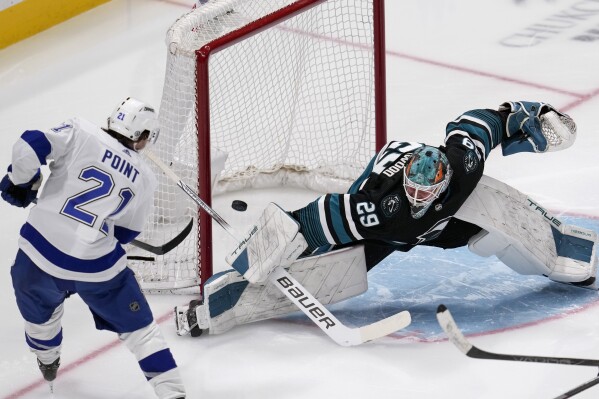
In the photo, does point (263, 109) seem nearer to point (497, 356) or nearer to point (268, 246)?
point (268, 246)

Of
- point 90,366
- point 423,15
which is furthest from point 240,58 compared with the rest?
point 423,15

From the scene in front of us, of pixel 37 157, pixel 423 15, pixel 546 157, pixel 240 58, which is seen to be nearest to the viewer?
pixel 37 157

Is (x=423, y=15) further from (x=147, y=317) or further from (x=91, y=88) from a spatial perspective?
(x=147, y=317)

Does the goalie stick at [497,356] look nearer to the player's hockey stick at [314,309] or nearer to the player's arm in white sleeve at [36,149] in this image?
the player's hockey stick at [314,309]

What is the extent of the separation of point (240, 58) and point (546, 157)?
120 centimetres

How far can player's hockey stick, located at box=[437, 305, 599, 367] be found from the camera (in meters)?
3.35

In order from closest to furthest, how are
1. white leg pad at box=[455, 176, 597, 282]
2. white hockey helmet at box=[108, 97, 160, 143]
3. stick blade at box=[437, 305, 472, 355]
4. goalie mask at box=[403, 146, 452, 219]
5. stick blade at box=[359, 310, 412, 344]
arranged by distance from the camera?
stick blade at box=[437, 305, 472, 355] → white hockey helmet at box=[108, 97, 160, 143] → goalie mask at box=[403, 146, 452, 219] → stick blade at box=[359, 310, 412, 344] → white leg pad at box=[455, 176, 597, 282]

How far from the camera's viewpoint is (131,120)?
363 centimetres

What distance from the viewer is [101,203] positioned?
11.8 feet

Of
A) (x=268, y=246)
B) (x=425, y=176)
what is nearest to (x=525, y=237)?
(x=425, y=176)

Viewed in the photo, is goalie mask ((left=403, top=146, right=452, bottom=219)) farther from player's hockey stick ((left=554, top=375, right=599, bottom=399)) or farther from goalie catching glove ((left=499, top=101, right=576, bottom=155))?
player's hockey stick ((left=554, top=375, right=599, bottom=399))

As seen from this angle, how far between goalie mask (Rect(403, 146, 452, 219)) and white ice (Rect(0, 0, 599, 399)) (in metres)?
0.46

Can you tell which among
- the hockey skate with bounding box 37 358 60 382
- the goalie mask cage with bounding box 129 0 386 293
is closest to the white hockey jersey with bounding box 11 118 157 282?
the hockey skate with bounding box 37 358 60 382

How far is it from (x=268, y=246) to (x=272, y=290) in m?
0.19
